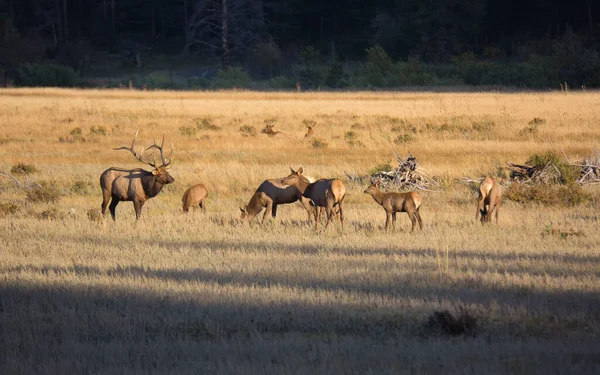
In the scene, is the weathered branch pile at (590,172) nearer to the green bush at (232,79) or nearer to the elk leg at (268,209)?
the elk leg at (268,209)

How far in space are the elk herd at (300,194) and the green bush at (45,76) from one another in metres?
46.0

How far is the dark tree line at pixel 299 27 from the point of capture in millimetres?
66625

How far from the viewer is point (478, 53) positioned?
231 ft

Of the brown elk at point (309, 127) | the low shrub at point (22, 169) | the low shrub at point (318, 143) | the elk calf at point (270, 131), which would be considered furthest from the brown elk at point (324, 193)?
the elk calf at point (270, 131)

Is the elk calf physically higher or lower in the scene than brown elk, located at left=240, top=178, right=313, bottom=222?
higher

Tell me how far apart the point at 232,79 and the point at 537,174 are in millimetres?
42360

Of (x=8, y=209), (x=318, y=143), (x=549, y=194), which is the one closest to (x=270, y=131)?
(x=318, y=143)

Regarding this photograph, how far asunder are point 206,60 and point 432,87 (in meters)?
28.0

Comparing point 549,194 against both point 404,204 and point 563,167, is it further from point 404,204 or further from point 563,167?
point 404,204

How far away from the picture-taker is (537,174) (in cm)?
1828

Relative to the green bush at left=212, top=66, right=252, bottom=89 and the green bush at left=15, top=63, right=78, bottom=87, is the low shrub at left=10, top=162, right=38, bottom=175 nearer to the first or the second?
the green bush at left=212, top=66, right=252, bottom=89

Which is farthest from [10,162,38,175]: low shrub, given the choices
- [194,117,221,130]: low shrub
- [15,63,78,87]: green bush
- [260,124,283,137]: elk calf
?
[15,63,78,87]: green bush

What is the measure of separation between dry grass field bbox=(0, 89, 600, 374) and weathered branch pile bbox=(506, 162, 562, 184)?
996mm

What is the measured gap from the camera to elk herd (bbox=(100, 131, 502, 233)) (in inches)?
534
